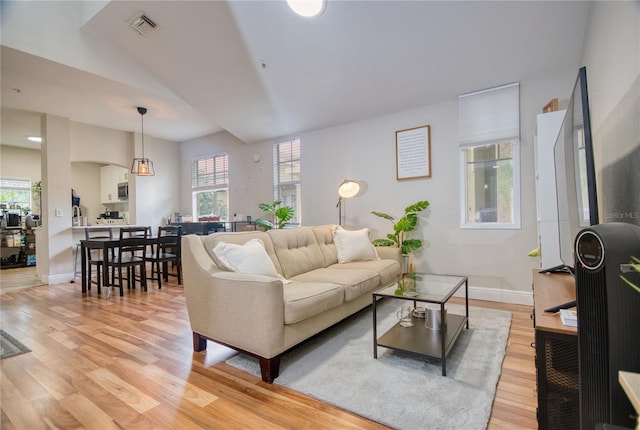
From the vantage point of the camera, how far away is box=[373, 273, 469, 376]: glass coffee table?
6.47 feet

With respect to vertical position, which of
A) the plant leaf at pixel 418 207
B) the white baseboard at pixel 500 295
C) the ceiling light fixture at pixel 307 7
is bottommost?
the white baseboard at pixel 500 295

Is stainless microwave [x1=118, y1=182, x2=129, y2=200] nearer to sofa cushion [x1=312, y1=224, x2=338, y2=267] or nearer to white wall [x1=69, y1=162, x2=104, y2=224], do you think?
white wall [x1=69, y1=162, x2=104, y2=224]

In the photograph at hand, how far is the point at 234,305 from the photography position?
2.00 metres

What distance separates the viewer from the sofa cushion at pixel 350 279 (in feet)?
8.52

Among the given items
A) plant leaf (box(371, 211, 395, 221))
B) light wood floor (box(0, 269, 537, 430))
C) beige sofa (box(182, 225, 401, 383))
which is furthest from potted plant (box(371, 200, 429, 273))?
light wood floor (box(0, 269, 537, 430))

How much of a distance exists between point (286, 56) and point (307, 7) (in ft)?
2.39

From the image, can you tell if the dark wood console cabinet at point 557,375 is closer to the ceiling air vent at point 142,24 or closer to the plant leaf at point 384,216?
the plant leaf at point 384,216

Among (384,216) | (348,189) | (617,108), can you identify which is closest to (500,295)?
(384,216)

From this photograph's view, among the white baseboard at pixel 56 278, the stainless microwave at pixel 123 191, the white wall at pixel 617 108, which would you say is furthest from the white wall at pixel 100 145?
the white wall at pixel 617 108

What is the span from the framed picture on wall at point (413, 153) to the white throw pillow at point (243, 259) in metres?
2.47

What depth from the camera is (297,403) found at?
5.52 ft

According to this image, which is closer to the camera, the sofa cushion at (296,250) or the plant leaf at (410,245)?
the sofa cushion at (296,250)

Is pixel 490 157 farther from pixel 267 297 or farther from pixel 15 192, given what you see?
pixel 15 192

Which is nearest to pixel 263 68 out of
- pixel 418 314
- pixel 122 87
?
pixel 122 87
